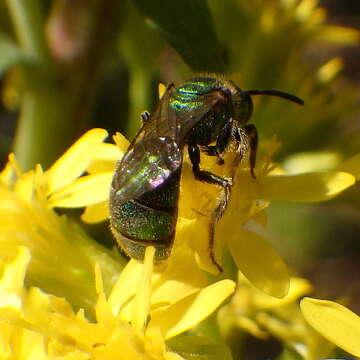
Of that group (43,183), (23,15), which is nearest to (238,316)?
(43,183)

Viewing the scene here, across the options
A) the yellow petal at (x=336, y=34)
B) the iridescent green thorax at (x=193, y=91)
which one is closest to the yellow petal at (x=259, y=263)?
the iridescent green thorax at (x=193, y=91)

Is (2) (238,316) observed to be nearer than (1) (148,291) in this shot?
No

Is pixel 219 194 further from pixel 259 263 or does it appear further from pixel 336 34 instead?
pixel 336 34

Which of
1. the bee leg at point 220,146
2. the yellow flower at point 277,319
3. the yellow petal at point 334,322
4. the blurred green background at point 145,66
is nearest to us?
the yellow petal at point 334,322

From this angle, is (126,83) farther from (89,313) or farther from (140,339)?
(140,339)

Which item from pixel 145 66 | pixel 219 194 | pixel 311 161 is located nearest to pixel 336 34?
pixel 311 161

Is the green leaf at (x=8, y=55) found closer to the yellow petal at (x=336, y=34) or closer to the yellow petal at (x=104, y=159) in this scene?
the yellow petal at (x=104, y=159)
